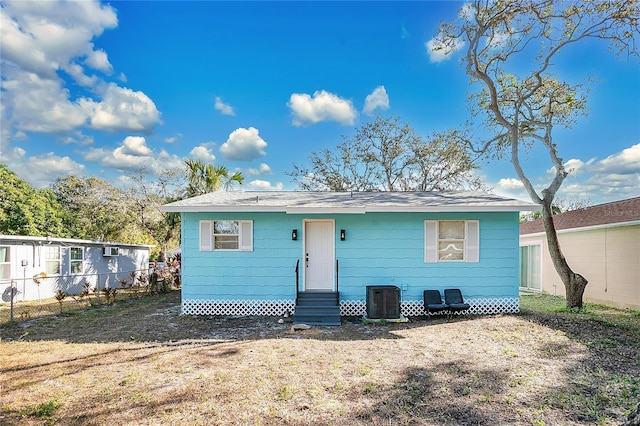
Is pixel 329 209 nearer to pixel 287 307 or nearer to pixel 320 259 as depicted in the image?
pixel 320 259

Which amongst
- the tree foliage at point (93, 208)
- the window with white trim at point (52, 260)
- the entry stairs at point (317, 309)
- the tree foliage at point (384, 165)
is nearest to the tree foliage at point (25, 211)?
the tree foliage at point (93, 208)

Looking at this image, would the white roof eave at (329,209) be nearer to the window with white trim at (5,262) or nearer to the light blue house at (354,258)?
the light blue house at (354,258)

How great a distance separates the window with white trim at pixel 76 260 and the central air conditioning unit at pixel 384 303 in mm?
13291

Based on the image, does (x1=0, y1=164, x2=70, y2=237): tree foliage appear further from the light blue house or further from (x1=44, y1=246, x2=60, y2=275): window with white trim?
the light blue house

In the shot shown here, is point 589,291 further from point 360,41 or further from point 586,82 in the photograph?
point 360,41

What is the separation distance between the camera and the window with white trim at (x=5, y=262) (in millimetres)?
12586

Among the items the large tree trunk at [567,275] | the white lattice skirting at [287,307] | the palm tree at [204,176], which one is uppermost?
the palm tree at [204,176]

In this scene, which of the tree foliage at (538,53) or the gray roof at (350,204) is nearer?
the gray roof at (350,204)

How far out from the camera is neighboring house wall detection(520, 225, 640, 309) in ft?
35.1

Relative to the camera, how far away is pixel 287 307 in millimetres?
9672

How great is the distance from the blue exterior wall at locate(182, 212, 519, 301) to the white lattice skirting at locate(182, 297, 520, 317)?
13 cm

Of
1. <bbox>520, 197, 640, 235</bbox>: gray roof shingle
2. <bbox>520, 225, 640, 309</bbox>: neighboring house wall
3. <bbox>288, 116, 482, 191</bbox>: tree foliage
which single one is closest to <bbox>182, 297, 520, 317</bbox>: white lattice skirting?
<bbox>520, 225, 640, 309</bbox>: neighboring house wall

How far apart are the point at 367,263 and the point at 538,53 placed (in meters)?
9.21

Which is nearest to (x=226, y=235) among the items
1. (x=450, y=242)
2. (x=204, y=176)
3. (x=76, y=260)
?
(x=450, y=242)
